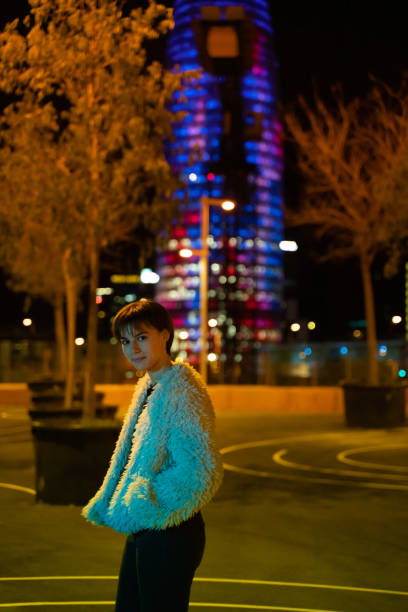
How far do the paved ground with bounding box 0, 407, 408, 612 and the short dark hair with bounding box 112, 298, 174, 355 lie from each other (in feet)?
9.26

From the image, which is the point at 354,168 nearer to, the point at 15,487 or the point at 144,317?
the point at 15,487

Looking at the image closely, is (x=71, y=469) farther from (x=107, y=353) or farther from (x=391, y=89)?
(x=107, y=353)

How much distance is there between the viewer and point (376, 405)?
2053 centimetres

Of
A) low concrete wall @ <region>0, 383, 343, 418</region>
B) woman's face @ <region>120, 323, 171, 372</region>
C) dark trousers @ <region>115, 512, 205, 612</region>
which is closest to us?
dark trousers @ <region>115, 512, 205, 612</region>

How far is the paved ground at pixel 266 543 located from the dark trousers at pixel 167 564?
255cm

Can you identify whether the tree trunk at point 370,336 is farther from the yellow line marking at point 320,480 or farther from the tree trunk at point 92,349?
the tree trunk at point 92,349

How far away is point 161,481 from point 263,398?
2375 cm

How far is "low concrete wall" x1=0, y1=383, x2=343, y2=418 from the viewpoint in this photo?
86.7 ft

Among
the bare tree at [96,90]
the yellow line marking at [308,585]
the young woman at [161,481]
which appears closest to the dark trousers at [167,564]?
the young woman at [161,481]

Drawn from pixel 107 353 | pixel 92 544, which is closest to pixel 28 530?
pixel 92 544

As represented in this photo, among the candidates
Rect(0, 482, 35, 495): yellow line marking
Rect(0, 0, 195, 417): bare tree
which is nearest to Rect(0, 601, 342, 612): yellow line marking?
Rect(0, 482, 35, 495): yellow line marking

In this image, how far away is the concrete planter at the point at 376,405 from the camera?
20516 mm

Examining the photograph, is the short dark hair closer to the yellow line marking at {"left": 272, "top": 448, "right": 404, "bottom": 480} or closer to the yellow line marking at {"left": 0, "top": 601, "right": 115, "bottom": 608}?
the yellow line marking at {"left": 0, "top": 601, "right": 115, "bottom": 608}

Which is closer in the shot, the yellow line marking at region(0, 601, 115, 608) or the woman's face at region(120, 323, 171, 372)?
the woman's face at region(120, 323, 171, 372)
